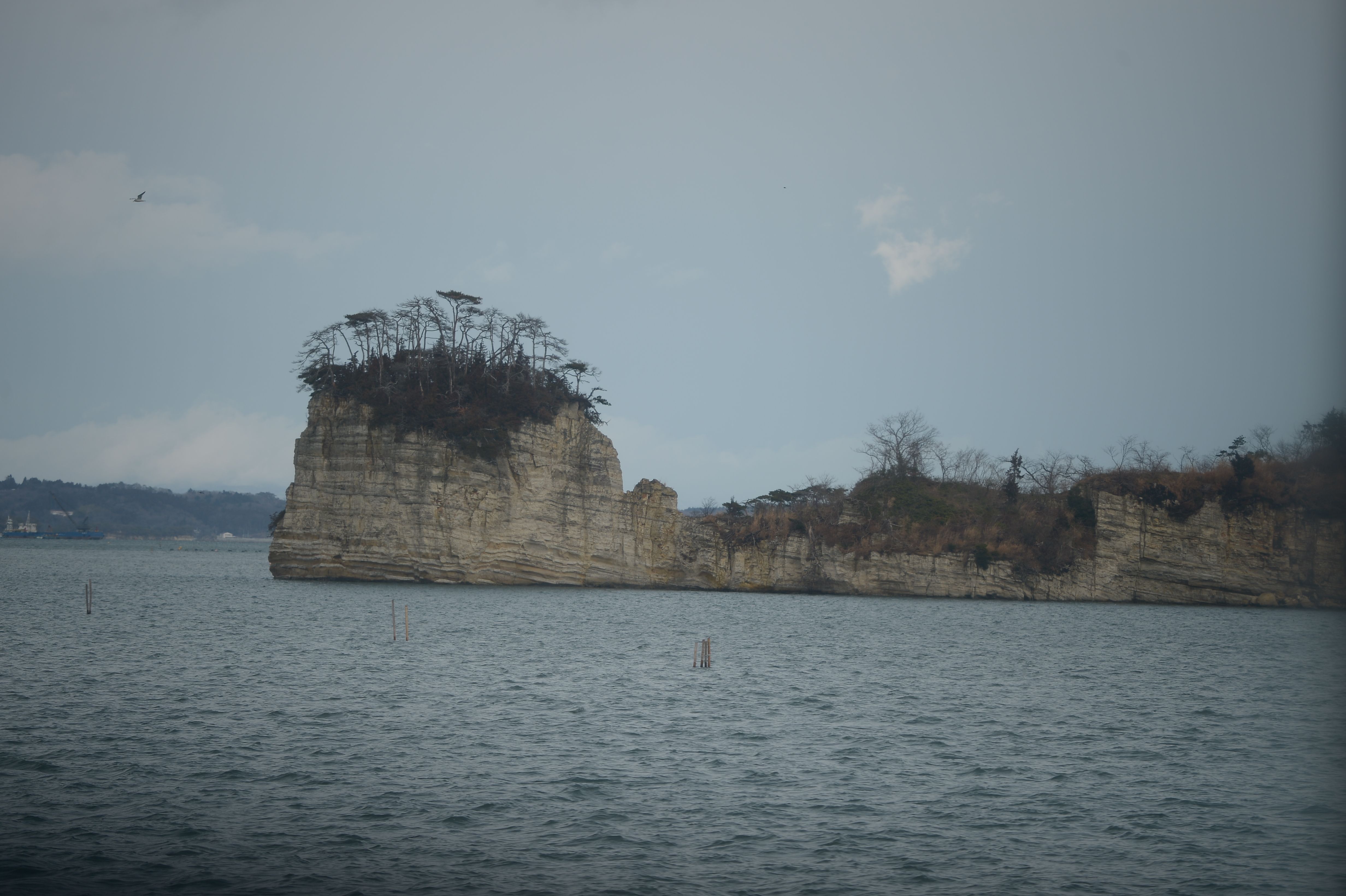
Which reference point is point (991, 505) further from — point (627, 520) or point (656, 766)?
point (656, 766)

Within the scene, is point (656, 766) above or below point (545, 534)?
below

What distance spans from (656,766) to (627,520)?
57.1 m

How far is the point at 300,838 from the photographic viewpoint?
1592 centimetres

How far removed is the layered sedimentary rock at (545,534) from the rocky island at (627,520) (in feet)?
0.45

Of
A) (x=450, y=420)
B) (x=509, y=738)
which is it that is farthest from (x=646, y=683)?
(x=450, y=420)

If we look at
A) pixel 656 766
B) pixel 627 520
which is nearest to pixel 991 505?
pixel 627 520

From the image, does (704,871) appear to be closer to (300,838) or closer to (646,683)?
(300,838)

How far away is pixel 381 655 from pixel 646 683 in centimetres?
1142

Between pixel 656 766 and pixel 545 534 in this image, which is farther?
pixel 545 534

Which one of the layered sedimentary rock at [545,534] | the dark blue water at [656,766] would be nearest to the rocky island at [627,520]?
the layered sedimentary rock at [545,534]

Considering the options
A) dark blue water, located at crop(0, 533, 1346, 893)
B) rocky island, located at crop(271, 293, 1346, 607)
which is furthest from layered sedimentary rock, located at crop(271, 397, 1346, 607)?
dark blue water, located at crop(0, 533, 1346, 893)

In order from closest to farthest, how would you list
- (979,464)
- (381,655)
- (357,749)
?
(357,749)
(381,655)
(979,464)

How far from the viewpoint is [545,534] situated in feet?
240

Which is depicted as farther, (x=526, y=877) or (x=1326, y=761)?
(x=1326, y=761)
